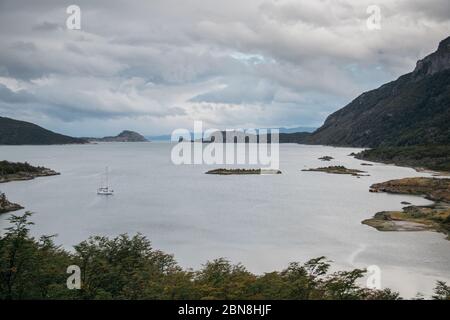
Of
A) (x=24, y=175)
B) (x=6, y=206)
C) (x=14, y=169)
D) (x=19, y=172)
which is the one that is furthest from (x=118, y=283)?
(x=19, y=172)

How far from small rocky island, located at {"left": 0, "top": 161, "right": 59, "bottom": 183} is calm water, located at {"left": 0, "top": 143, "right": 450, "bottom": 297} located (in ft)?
25.8

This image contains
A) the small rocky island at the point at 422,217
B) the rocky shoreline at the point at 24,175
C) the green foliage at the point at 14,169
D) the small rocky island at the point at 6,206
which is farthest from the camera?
the green foliage at the point at 14,169

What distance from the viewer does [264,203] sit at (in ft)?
348

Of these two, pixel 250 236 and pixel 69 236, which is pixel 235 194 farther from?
pixel 69 236

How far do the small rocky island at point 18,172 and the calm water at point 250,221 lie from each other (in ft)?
25.8

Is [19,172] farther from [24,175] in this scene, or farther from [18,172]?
[24,175]

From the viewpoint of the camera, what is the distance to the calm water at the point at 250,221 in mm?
57656

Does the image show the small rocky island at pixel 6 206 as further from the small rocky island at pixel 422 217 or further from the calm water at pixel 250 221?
the small rocky island at pixel 422 217

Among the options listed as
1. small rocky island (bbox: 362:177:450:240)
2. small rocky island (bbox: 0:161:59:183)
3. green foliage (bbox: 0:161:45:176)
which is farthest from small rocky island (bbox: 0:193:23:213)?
small rocky island (bbox: 362:177:450:240)

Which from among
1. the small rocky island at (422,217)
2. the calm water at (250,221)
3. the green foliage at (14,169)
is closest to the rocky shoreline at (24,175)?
the green foliage at (14,169)

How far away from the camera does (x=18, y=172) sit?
16025cm

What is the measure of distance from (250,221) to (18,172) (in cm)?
10804
